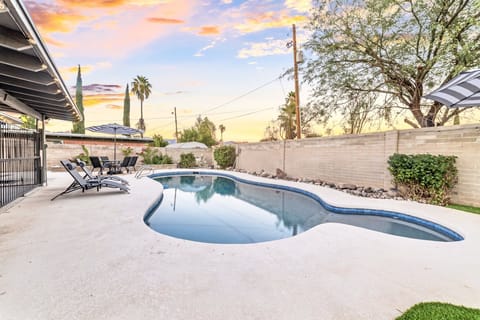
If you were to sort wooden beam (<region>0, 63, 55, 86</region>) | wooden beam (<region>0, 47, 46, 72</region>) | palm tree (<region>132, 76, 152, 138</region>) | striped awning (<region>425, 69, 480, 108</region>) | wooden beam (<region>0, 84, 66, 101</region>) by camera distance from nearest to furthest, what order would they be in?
wooden beam (<region>0, 47, 46, 72</region>)
wooden beam (<region>0, 63, 55, 86</region>)
striped awning (<region>425, 69, 480, 108</region>)
wooden beam (<region>0, 84, 66, 101</region>)
palm tree (<region>132, 76, 152, 138</region>)

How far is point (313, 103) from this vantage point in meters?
13.1

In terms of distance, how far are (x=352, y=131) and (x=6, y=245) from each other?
43.2ft

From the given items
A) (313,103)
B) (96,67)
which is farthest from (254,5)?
(96,67)

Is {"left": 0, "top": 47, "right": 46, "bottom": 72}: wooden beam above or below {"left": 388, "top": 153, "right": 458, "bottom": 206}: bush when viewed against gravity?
above

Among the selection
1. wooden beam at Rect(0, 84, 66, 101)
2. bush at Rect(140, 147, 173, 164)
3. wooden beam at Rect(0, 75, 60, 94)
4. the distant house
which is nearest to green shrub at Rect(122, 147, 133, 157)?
bush at Rect(140, 147, 173, 164)

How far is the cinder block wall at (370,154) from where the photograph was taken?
6.22 m

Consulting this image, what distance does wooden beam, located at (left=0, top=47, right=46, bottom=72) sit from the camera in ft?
11.4

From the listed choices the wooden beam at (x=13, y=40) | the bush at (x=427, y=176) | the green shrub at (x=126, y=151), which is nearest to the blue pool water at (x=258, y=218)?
the bush at (x=427, y=176)

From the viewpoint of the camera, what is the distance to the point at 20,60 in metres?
3.55

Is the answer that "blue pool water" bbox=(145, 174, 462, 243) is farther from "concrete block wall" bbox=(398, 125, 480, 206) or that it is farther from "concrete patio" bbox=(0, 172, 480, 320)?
"concrete block wall" bbox=(398, 125, 480, 206)

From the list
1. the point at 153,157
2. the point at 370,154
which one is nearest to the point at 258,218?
the point at 370,154

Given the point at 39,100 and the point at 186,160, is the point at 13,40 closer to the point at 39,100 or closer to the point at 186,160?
the point at 39,100

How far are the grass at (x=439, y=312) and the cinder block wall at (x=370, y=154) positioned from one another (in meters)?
5.57

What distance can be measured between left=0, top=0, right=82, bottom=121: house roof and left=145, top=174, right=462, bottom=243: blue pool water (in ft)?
11.0
